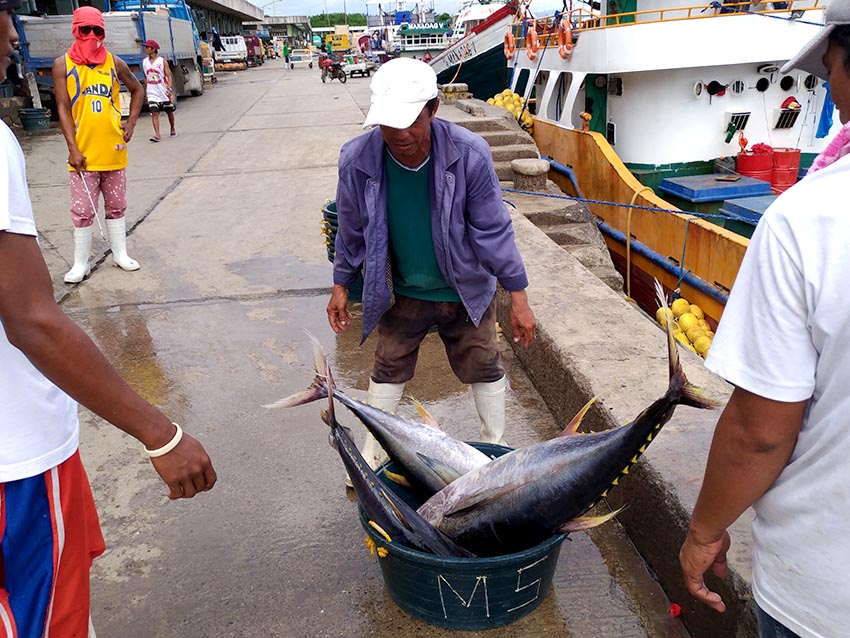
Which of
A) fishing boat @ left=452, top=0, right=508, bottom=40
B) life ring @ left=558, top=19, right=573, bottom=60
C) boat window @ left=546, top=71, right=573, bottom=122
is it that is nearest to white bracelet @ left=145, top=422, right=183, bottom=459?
life ring @ left=558, top=19, right=573, bottom=60

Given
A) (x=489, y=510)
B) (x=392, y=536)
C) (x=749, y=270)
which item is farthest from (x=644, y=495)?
(x=749, y=270)

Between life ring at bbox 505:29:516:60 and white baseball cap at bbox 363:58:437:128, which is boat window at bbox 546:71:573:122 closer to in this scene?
life ring at bbox 505:29:516:60

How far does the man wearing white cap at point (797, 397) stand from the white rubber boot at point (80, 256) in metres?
5.53

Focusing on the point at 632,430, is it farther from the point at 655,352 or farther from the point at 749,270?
the point at 655,352

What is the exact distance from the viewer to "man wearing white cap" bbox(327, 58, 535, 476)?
8.18 feet

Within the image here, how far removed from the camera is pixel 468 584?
7.07 ft

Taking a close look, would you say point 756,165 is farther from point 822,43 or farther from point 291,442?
point 822,43

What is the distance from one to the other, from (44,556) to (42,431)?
274 millimetres

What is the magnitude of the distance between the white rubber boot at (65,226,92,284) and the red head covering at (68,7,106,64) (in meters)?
1.30

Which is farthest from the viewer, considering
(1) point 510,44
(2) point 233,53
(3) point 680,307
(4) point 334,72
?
(2) point 233,53

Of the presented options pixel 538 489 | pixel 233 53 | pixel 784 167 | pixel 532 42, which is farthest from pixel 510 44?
pixel 233 53

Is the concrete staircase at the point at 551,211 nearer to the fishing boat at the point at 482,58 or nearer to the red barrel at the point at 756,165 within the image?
the red barrel at the point at 756,165

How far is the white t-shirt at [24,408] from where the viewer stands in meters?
1.38

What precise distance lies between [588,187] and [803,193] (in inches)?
372
